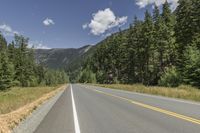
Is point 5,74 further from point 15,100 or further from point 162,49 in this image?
point 15,100

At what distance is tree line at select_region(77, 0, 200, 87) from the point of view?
41422mm

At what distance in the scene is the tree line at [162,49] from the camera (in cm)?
4142

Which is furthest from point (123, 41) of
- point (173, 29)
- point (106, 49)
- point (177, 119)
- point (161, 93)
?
point (177, 119)

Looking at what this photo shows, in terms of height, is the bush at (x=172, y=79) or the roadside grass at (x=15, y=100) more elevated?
the bush at (x=172, y=79)

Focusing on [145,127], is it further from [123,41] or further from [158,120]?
[123,41]

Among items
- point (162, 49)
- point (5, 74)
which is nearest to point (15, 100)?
point (162, 49)

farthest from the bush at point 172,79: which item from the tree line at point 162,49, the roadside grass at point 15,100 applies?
the roadside grass at point 15,100

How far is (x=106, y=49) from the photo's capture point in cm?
9512

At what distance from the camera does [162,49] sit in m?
54.7

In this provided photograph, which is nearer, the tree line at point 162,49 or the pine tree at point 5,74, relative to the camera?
the tree line at point 162,49

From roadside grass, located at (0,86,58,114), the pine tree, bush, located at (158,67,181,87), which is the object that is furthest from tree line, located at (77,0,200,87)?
the pine tree

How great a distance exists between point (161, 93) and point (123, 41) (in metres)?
54.7

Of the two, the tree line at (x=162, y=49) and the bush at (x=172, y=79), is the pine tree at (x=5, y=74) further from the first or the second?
the bush at (x=172, y=79)

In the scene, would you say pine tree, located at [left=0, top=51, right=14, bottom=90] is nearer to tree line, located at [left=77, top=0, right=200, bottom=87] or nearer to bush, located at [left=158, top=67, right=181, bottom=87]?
tree line, located at [left=77, top=0, right=200, bottom=87]
